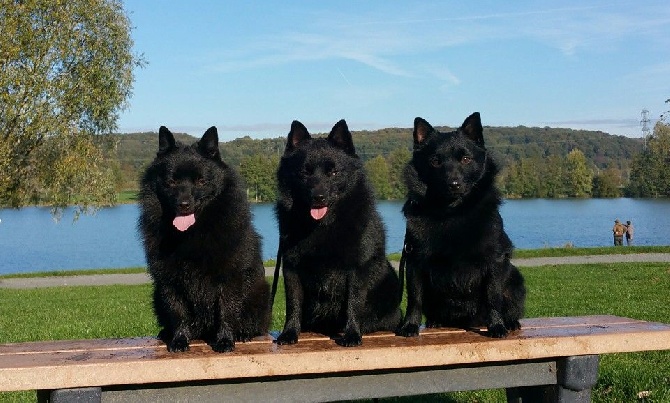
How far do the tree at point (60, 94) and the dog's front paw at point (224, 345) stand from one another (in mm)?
19599

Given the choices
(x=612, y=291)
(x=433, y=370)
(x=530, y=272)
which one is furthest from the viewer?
(x=530, y=272)

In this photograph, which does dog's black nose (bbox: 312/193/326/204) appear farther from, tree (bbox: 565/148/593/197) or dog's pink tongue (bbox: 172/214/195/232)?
tree (bbox: 565/148/593/197)

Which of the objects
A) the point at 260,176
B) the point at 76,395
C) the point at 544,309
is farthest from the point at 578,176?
the point at 76,395

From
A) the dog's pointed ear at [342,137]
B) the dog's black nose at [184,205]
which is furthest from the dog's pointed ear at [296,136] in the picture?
the dog's black nose at [184,205]

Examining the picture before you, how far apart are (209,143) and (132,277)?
19318mm

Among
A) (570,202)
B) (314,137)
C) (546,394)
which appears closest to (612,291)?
(546,394)

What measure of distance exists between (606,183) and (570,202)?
7100mm

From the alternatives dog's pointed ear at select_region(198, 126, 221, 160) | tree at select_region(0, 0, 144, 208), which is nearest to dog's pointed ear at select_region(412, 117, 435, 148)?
dog's pointed ear at select_region(198, 126, 221, 160)

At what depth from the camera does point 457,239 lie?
13.3 ft

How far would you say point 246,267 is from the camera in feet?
13.1

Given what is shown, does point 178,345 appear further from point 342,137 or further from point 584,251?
point 584,251

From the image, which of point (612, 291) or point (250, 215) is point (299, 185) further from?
point (612, 291)

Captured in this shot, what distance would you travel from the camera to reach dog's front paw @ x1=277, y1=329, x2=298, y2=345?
385cm

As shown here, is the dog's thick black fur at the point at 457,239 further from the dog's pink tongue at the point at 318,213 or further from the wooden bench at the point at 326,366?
the dog's pink tongue at the point at 318,213
